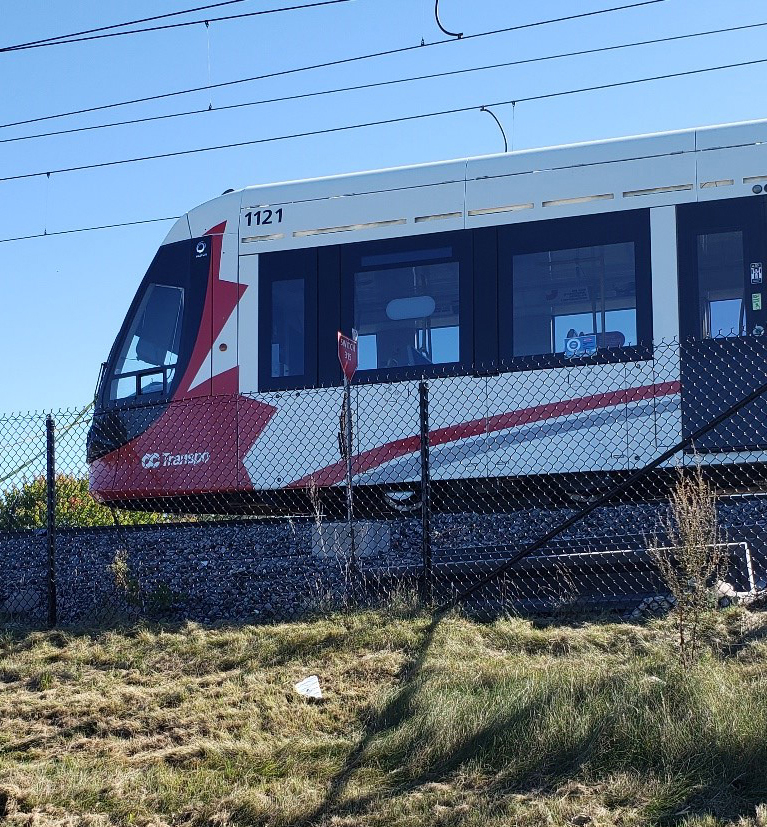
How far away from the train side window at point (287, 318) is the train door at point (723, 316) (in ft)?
12.3

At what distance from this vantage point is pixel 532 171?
1046 centimetres

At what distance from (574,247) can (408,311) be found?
1.78 m

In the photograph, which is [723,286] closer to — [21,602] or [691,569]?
[691,569]

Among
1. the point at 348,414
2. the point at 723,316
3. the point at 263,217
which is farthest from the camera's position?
the point at 263,217

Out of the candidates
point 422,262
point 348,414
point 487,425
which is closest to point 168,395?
point 422,262

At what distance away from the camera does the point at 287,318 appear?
11031 mm

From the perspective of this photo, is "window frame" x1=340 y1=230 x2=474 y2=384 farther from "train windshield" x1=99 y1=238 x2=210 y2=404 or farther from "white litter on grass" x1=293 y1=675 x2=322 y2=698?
"white litter on grass" x1=293 y1=675 x2=322 y2=698

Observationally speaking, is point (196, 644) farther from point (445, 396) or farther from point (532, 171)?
point (532, 171)

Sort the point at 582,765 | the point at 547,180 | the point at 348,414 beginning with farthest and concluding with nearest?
1. the point at 547,180
2. the point at 348,414
3. the point at 582,765

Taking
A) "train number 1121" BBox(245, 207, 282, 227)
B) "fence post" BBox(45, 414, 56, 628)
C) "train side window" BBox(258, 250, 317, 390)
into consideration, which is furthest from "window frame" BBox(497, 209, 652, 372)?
"fence post" BBox(45, 414, 56, 628)

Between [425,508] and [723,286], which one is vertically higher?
[723,286]

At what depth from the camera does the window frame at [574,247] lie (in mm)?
9945

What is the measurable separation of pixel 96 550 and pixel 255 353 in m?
2.63

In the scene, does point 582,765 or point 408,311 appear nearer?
point 582,765
